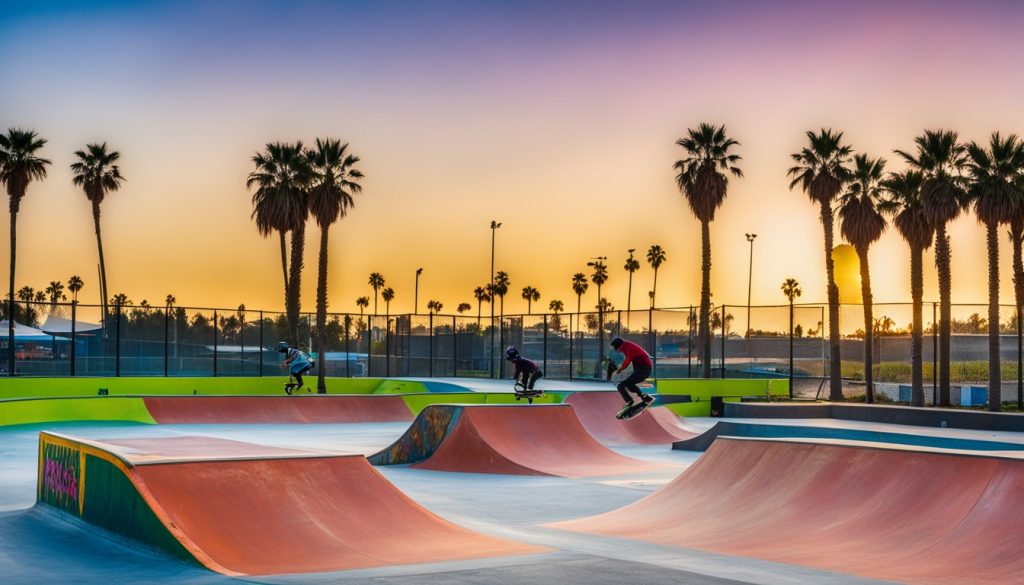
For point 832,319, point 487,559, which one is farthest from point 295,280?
point 487,559

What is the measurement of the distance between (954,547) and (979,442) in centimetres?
1044

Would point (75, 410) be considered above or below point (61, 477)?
below

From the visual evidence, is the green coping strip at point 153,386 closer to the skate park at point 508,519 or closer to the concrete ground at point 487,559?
the concrete ground at point 487,559

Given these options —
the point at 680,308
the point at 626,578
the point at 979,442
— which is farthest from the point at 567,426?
the point at 680,308

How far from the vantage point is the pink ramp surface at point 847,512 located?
9.11 metres

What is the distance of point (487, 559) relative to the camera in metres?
8.98

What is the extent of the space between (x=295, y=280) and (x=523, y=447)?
28.2 m

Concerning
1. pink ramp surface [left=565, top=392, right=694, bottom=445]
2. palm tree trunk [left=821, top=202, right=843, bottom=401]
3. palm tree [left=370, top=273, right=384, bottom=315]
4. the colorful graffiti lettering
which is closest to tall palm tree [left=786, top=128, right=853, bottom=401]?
palm tree trunk [left=821, top=202, right=843, bottom=401]

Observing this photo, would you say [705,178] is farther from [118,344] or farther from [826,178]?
[118,344]

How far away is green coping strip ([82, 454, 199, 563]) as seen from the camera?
29.1ft

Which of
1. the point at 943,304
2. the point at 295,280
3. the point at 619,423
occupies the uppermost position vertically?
the point at 295,280

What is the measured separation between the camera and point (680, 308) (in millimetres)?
42688

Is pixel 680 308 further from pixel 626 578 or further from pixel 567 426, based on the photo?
pixel 626 578

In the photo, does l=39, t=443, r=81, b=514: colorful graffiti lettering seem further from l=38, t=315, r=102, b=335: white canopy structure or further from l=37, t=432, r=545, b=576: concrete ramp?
l=38, t=315, r=102, b=335: white canopy structure
